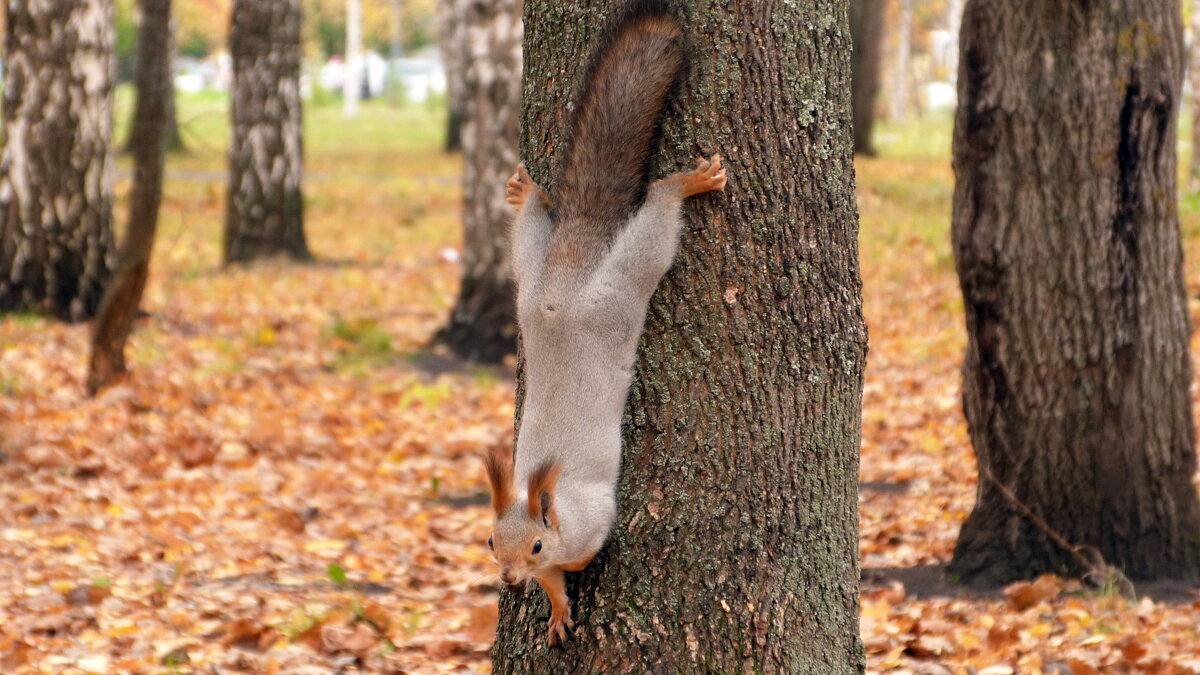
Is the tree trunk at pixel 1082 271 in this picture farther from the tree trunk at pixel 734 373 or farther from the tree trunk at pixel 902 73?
the tree trunk at pixel 902 73

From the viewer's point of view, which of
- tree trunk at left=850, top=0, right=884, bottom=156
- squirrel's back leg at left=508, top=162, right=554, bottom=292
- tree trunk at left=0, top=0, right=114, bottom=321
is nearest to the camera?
squirrel's back leg at left=508, top=162, right=554, bottom=292

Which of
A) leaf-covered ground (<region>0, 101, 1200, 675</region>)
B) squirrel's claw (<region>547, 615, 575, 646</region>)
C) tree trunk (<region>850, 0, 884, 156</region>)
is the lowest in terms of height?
leaf-covered ground (<region>0, 101, 1200, 675</region>)

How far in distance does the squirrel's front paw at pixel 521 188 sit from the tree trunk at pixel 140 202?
14.3 ft

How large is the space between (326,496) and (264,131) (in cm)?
614

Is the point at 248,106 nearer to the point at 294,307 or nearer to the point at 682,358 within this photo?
the point at 294,307

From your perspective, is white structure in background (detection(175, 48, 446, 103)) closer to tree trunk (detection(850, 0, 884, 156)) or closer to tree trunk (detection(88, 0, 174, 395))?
tree trunk (detection(850, 0, 884, 156))

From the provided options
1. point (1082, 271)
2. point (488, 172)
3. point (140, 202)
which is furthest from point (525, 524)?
point (488, 172)

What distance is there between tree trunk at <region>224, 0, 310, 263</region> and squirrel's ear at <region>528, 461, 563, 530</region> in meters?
9.05

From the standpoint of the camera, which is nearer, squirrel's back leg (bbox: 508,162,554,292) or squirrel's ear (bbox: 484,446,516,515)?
squirrel's ear (bbox: 484,446,516,515)

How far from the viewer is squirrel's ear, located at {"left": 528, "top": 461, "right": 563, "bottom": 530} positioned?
8.53 ft

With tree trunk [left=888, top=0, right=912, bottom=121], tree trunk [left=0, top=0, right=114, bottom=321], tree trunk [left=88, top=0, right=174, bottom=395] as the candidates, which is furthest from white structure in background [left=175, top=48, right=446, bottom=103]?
tree trunk [left=88, top=0, right=174, bottom=395]

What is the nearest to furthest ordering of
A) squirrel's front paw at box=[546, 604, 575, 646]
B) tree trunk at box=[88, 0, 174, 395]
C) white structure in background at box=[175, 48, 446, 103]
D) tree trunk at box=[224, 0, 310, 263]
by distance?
squirrel's front paw at box=[546, 604, 575, 646] < tree trunk at box=[88, 0, 174, 395] < tree trunk at box=[224, 0, 310, 263] < white structure in background at box=[175, 48, 446, 103]

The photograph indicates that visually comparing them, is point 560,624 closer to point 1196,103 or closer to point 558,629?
point 558,629

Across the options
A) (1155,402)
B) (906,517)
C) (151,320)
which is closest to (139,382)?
(151,320)
